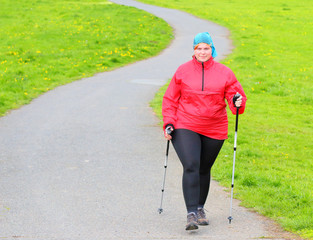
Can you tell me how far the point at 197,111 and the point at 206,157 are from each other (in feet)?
1.92

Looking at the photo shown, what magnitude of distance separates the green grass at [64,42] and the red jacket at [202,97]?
Result: 8.17 meters

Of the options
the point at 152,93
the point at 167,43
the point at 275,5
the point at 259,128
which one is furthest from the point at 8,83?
the point at 275,5

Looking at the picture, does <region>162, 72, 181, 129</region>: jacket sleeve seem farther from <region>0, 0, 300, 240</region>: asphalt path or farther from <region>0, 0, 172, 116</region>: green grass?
<region>0, 0, 172, 116</region>: green grass

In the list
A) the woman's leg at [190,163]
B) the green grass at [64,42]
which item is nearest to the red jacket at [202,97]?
the woman's leg at [190,163]

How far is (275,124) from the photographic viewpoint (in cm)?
1318

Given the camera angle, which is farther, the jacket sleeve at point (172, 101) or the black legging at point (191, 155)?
the jacket sleeve at point (172, 101)

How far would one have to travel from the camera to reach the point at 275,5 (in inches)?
1871

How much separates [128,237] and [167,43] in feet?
74.6

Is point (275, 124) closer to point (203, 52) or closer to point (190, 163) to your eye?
point (203, 52)

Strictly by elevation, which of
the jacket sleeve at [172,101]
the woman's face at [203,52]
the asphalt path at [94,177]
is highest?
the woman's face at [203,52]

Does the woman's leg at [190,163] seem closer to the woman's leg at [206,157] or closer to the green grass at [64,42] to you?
the woman's leg at [206,157]

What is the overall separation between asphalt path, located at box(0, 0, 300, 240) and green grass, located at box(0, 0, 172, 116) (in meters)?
1.88

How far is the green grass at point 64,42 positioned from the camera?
17939 mm

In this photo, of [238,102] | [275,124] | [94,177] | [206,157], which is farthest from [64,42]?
[238,102]
